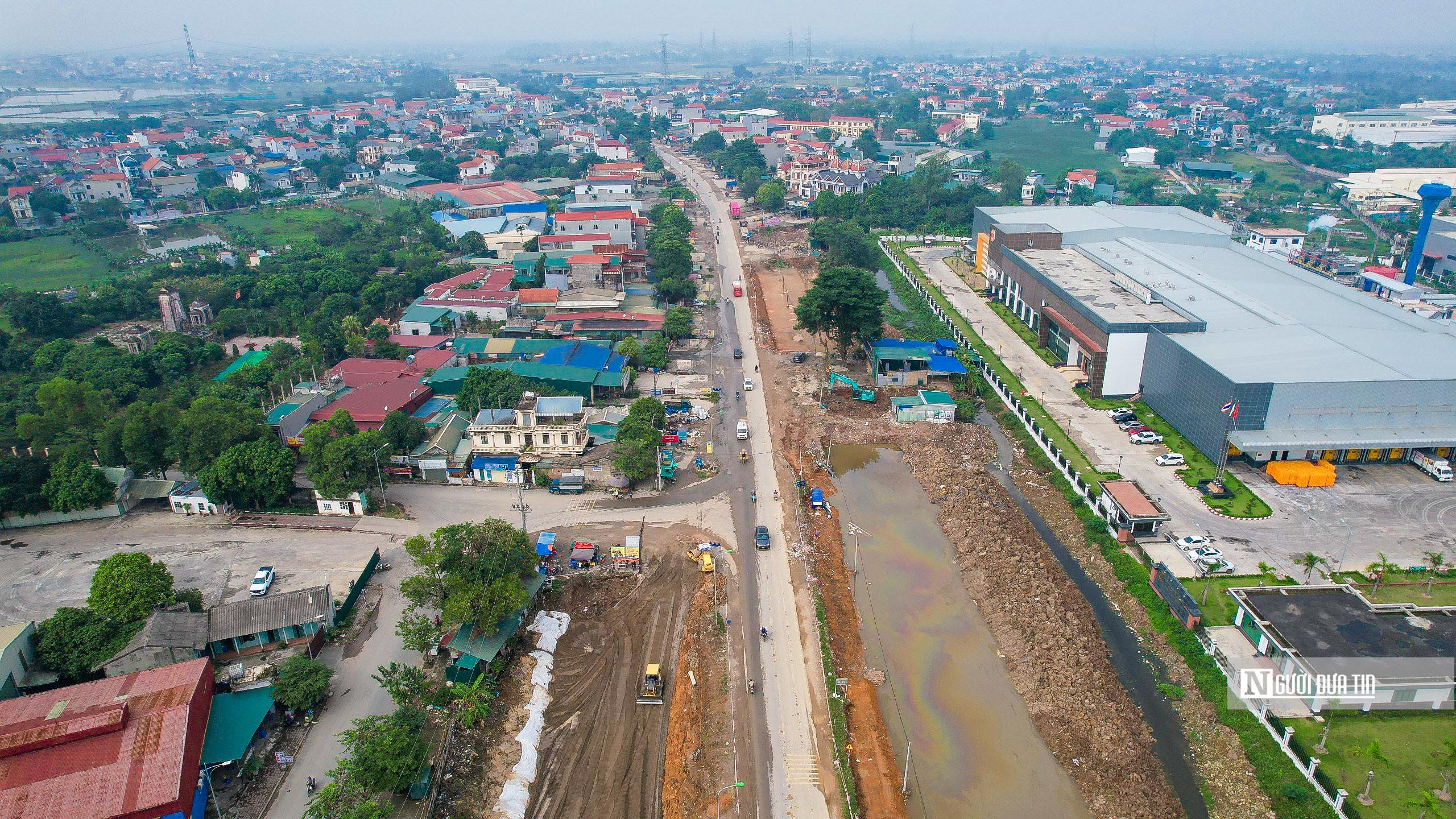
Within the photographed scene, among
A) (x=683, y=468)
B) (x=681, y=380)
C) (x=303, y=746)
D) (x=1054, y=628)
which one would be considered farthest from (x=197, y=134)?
(x=1054, y=628)

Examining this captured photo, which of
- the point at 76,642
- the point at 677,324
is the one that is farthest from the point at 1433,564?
the point at 76,642

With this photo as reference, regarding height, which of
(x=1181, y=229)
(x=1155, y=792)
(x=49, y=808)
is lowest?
(x=1155, y=792)

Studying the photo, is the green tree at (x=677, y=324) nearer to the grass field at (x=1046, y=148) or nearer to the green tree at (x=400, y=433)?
the green tree at (x=400, y=433)

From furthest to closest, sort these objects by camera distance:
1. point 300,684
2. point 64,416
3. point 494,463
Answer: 1. point 64,416
2. point 494,463
3. point 300,684

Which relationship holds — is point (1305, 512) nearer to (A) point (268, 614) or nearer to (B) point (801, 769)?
(B) point (801, 769)

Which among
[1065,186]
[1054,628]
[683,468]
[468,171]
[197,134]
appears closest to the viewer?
[1054,628]

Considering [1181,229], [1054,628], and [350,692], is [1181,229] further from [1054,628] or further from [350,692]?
[350,692]

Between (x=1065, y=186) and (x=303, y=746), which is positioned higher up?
(x=1065, y=186)
